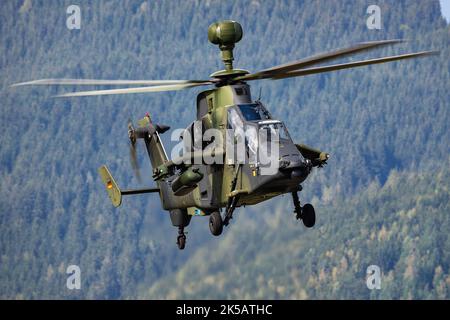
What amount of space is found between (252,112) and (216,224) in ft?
14.8

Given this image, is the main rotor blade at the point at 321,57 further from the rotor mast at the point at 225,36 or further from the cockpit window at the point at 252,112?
the rotor mast at the point at 225,36

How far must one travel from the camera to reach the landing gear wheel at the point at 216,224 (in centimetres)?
5622

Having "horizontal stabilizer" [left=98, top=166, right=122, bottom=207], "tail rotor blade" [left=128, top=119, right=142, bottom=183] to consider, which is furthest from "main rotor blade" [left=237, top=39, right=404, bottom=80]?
"horizontal stabilizer" [left=98, top=166, right=122, bottom=207]

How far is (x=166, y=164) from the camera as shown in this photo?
57.7 metres

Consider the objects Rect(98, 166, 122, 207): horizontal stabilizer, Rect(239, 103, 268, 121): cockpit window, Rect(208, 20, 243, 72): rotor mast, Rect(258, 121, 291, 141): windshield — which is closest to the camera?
Rect(258, 121, 291, 141): windshield

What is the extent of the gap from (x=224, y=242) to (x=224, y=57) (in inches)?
1051

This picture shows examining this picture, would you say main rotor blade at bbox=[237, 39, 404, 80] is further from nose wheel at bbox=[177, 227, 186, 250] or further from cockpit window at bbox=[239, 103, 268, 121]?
nose wheel at bbox=[177, 227, 186, 250]

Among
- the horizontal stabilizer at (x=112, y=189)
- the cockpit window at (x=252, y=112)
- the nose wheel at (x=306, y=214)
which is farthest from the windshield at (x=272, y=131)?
the horizontal stabilizer at (x=112, y=189)

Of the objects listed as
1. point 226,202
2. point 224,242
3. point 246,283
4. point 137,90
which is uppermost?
point 137,90

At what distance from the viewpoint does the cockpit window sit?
5647 cm
